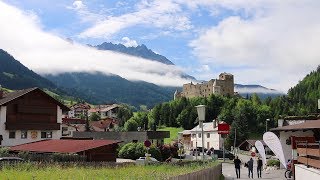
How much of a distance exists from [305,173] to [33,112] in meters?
44.5

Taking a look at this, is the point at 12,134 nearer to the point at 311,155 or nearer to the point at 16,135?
the point at 16,135

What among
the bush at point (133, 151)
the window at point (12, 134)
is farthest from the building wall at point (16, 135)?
the bush at point (133, 151)

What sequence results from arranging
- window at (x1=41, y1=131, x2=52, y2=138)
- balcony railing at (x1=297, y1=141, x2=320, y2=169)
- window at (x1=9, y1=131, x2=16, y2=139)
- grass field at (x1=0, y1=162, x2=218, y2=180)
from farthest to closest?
1. window at (x1=41, y1=131, x2=52, y2=138)
2. window at (x1=9, y1=131, x2=16, y2=139)
3. balcony railing at (x1=297, y1=141, x2=320, y2=169)
4. grass field at (x1=0, y1=162, x2=218, y2=180)

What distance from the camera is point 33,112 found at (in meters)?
57.3

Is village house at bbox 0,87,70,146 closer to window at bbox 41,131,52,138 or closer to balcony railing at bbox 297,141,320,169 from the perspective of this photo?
window at bbox 41,131,52,138

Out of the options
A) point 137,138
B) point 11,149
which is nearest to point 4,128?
point 11,149

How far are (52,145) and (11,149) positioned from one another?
431cm

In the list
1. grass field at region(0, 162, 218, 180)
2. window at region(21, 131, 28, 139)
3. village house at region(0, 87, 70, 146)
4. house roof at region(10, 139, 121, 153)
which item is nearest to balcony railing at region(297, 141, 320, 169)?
grass field at region(0, 162, 218, 180)

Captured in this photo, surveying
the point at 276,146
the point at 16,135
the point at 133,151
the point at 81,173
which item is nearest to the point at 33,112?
the point at 16,135

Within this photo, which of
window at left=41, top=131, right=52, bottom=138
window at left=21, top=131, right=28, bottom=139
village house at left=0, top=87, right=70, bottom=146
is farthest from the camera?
window at left=41, top=131, right=52, bottom=138

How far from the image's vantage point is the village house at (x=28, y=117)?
2144 inches

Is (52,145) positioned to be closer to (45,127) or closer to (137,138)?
(45,127)

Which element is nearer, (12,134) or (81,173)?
(81,173)

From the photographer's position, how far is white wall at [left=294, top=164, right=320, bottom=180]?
52.4 feet
